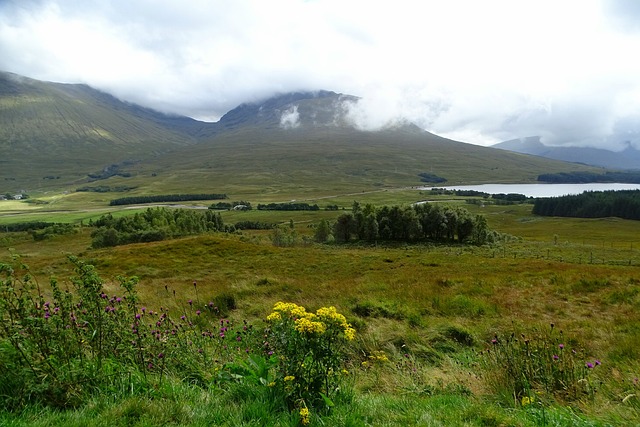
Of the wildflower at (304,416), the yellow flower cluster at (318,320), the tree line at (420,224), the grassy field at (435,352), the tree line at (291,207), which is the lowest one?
the tree line at (291,207)

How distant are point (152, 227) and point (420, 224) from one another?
53.9 m

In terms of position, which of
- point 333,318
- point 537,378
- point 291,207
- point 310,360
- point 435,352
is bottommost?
point 291,207

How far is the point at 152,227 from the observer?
69.9 m

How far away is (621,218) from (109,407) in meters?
A: 166

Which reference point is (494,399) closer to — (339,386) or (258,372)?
(339,386)

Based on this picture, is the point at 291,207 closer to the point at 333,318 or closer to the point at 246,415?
the point at 333,318

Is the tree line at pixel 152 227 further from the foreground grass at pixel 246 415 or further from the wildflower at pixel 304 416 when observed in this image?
the wildflower at pixel 304 416

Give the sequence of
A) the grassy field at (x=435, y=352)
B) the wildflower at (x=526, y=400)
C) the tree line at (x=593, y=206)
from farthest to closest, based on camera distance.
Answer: the tree line at (x=593, y=206), the wildflower at (x=526, y=400), the grassy field at (x=435, y=352)

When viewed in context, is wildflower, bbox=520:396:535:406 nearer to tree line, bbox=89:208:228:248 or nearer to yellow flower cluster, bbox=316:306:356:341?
yellow flower cluster, bbox=316:306:356:341

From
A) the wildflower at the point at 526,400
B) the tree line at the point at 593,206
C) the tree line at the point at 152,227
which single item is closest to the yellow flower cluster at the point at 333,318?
the wildflower at the point at 526,400

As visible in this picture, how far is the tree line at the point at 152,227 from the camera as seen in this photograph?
6312cm

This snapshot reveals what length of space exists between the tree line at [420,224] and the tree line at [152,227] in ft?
111

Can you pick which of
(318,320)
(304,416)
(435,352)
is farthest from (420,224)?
(304,416)

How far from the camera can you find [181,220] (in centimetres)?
7419
